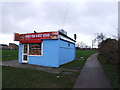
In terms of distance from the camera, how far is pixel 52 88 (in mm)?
4492

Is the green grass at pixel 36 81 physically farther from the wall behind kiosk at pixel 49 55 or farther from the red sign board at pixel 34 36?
the red sign board at pixel 34 36

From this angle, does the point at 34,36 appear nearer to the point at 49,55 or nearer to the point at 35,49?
the point at 35,49

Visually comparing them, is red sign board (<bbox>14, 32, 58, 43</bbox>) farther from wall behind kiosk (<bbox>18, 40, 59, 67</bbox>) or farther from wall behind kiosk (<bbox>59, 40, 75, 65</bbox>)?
wall behind kiosk (<bbox>59, 40, 75, 65</bbox>)

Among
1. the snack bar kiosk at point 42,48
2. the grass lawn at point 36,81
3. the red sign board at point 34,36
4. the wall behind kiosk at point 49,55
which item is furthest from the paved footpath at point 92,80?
the red sign board at point 34,36

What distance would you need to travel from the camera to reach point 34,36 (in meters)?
10.7

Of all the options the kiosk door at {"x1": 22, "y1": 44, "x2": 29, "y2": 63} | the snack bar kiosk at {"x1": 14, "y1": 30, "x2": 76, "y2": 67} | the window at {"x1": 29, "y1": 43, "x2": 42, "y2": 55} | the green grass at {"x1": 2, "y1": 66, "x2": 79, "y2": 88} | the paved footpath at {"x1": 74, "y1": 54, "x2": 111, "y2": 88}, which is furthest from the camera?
the kiosk door at {"x1": 22, "y1": 44, "x2": 29, "y2": 63}

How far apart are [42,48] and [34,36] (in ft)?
5.20

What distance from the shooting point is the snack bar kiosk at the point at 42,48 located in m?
9.59

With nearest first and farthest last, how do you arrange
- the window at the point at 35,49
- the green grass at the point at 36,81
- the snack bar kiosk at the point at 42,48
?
1. the green grass at the point at 36,81
2. the snack bar kiosk at the point at 42,48
3. the window at the point at 35,49

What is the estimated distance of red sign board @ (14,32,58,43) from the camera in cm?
964

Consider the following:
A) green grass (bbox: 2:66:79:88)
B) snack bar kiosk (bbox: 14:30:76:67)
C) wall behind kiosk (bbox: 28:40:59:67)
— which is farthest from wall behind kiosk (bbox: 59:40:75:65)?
green grass (bbox: 2:66:79:88)

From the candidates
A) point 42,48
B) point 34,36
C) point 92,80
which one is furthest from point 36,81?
point 34,36

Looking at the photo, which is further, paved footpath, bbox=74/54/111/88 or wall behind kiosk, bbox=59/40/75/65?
wall behind kiosk, bbox=59/40/75/65

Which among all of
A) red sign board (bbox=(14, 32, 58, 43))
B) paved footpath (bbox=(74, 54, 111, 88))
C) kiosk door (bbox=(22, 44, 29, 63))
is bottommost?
paved footpath (bbox=(74, 54, 111, 88))
